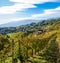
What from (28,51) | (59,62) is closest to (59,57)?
(59,62)

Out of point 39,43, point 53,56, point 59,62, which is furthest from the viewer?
point 39,43

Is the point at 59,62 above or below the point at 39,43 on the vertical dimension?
below

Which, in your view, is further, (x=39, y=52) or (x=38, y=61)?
(x=39, y=52)

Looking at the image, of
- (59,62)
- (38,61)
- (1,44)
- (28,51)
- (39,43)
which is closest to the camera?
(38,61)

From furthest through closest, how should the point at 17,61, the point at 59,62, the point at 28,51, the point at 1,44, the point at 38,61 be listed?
the point at 1,44, the point at 28,51, the point at 59,62, the point at 38,61, the point at 17,61

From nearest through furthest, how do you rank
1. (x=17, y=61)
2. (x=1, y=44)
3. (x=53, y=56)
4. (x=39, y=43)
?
(x=17, y=61), (x=53, y=56), (x=39, y=43), (x=1, y=44)

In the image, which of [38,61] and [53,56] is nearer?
[38,61]

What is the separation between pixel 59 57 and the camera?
8306 cm

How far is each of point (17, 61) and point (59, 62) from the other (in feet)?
69.2

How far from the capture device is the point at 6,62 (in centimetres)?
7281

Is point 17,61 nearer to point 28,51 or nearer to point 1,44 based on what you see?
point 28,51

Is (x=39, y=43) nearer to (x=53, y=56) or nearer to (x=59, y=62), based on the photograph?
(x=53, y=56)

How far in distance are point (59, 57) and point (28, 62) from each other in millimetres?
15589

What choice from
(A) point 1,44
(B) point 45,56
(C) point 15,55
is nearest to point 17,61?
(C) point 15,55
